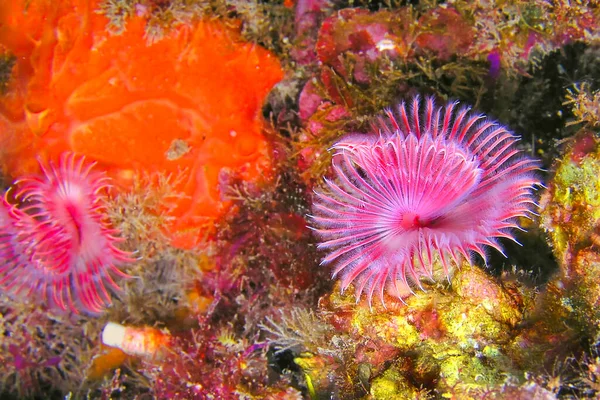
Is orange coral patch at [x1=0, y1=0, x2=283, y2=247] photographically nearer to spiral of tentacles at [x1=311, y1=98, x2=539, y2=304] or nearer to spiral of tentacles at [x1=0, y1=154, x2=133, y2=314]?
spiral of tentacles at [x1=0, y1=154, x2=133, y2=314]

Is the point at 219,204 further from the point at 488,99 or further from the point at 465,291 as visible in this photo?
the point at 488,99

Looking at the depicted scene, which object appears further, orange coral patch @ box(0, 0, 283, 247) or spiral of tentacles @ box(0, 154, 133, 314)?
spiral of tentacles @ box(0, 154, 133, 314)

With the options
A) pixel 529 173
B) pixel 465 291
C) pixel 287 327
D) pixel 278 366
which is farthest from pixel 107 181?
pixel 529 173

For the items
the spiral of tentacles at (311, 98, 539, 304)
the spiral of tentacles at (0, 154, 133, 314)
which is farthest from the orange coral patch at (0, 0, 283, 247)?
the spiral of tentacles at (311, 98, 539, 304)

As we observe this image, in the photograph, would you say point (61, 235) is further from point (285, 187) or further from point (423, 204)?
point (423, 204)

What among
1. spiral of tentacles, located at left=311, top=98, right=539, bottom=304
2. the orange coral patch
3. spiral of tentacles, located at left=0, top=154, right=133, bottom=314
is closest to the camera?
spiral of tentacles, located at left=311, top=98, right=539, bottom=304

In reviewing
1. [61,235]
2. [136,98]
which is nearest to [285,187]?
[136,98]

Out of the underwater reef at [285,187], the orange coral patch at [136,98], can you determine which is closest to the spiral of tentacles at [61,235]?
the underwater reef at [285,187]
